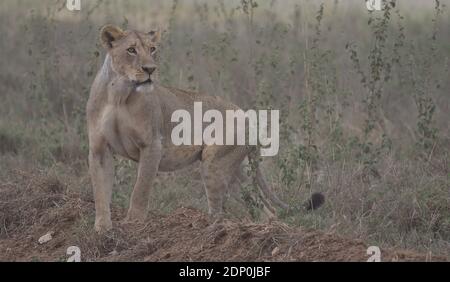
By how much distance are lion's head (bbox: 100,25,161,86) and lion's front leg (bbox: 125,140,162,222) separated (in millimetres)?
499

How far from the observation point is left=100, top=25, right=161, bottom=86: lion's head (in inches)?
247

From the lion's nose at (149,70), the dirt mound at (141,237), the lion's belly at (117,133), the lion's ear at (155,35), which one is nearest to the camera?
the dirt mound at (141,237)

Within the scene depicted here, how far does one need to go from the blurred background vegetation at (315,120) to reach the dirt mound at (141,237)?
46 cm

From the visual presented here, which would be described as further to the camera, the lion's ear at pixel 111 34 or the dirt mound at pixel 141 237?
the lion's ear at pixel 111 34

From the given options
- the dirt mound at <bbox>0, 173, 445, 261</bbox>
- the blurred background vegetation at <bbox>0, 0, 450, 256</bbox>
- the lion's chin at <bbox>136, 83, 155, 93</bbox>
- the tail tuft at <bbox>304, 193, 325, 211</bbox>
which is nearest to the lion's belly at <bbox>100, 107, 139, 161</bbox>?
the lion's chin at <bbox>136, 83, 155, 93</bbox>

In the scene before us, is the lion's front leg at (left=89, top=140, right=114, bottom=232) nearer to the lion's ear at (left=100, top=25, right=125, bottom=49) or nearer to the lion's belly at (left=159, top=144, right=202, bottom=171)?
the lion's belly at (left=159, top=144, right=202, bottom=171)

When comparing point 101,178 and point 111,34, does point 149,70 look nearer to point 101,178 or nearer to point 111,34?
point 111,34

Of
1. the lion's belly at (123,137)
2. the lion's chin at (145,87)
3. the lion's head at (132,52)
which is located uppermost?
the lion's head at (132,52)

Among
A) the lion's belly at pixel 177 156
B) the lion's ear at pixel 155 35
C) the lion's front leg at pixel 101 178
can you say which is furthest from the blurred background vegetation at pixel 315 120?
the lion's ear at pixel 155 35

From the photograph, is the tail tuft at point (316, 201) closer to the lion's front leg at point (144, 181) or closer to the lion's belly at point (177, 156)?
the lion's belly at point (177, 156)

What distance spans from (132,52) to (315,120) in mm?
2352

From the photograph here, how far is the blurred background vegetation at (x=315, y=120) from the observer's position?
6996mm

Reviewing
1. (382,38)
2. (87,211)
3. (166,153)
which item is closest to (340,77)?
(382,38)
